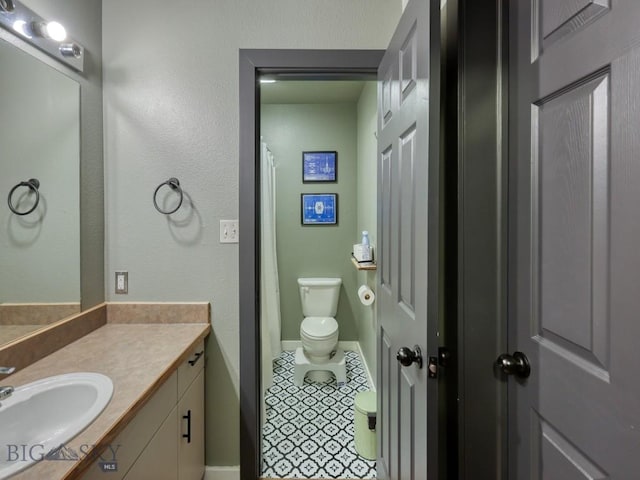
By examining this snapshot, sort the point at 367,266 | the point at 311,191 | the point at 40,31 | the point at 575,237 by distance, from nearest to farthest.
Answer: the point at 575,237 < the point at 40,31 < the point at 367,266 < the point at 311,191

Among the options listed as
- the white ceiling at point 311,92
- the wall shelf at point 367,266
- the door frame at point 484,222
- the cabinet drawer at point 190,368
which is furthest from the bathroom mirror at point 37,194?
the white ceiling at point 311,92

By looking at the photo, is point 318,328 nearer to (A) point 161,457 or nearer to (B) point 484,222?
(A) point 161,457

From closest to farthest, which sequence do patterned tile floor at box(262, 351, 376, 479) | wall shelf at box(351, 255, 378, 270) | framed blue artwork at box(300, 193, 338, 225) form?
1. patterned tile floor at box(262, 351, 376, 479)
2. wall shelf at box(351, 255, 378, 270)
3. framed blue artwork at box(300, 193, 338, 225)

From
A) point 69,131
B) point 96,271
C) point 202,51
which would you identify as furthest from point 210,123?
point 96,271

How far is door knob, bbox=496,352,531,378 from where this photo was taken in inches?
35.6

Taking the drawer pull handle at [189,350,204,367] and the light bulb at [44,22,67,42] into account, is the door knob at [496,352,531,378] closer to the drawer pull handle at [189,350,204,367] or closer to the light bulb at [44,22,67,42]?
the drawer pull handle at [189,350,204,367]

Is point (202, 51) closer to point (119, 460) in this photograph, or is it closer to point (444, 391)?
point (119, 460)

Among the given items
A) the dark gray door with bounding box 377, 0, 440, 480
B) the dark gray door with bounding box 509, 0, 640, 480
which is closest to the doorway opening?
the dark gray door with bounding box 377, 0, 440, 480

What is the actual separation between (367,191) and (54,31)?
2.19m

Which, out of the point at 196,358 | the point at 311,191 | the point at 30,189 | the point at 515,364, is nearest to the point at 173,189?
the point at 30,189

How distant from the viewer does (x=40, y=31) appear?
1188 millimetres

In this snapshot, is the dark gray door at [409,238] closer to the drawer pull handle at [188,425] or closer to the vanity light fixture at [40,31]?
the drawer pull handle at [188,425]

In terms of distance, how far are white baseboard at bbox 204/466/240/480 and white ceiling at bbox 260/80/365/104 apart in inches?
111

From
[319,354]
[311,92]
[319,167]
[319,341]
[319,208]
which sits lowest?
[319,354]
